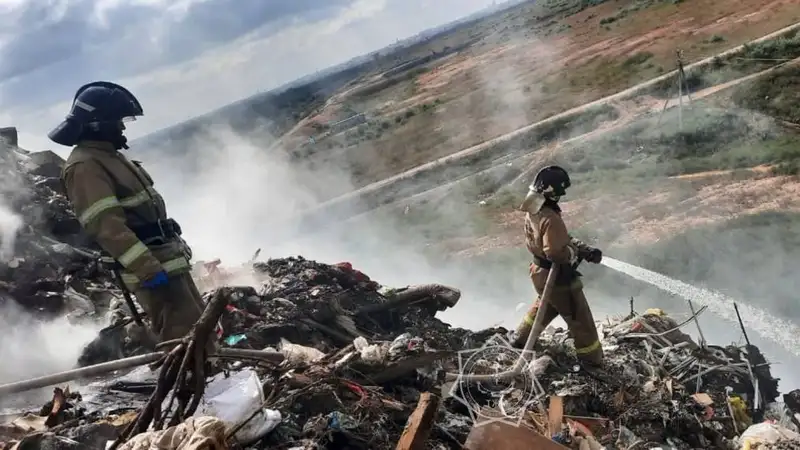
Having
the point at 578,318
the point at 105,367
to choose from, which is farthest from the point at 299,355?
the point at 578,318

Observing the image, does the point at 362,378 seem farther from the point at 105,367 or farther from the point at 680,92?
the point at 680,92

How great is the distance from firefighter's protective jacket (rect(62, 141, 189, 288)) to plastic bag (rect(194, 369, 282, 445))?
848 mm

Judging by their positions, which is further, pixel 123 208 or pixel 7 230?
pixel 7 230

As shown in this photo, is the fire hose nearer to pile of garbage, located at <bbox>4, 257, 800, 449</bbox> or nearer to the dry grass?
pile of garbage, located at <bbox>4, 257, 800, 449</bbox>

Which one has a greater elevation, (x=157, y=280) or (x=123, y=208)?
(x=123, y=208)

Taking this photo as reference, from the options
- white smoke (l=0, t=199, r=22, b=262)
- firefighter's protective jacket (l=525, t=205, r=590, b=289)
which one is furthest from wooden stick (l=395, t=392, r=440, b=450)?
white smoke (l=0, t=199, r=22, b=262)

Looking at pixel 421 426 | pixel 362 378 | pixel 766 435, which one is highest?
pixel 766 435

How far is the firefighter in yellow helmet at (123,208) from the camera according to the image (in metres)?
3.44

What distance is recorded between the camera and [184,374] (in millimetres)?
2584

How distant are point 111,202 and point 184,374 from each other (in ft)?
4.24

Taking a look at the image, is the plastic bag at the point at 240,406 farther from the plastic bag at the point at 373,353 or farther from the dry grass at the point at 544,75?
the dry grass at the point at 544,75

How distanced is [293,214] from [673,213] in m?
10.6

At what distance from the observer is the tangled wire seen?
251 cm

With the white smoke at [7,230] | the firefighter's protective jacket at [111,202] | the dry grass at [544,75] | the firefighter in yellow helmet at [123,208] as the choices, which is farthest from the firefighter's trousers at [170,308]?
the dry grass at [544,75]
